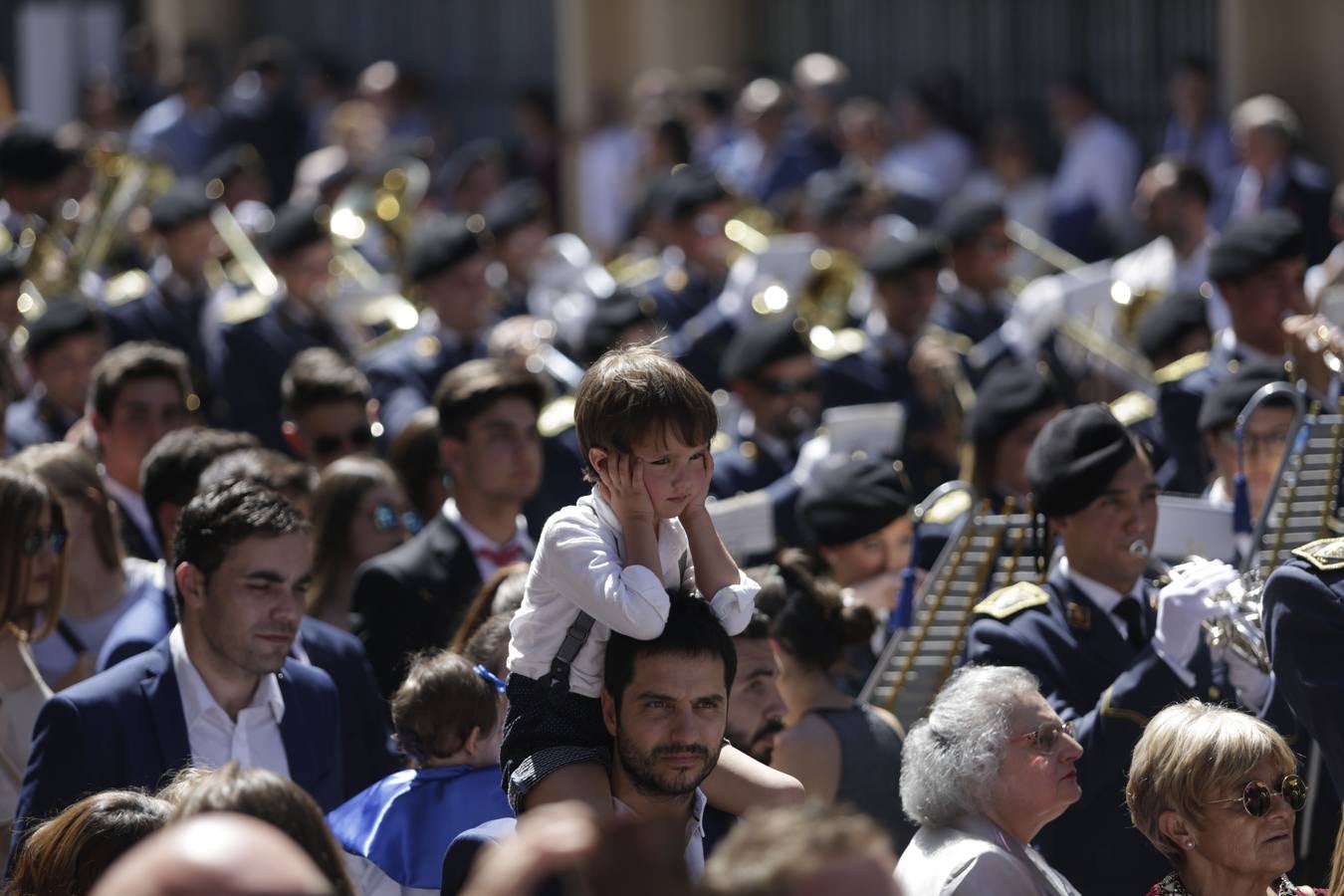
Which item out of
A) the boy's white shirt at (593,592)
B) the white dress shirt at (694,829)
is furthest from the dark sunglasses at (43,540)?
the white dress shirt at (694,829)

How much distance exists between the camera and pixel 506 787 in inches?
146

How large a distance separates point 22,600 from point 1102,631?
2.52 meters

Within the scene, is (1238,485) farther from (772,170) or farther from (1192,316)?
(772,170)

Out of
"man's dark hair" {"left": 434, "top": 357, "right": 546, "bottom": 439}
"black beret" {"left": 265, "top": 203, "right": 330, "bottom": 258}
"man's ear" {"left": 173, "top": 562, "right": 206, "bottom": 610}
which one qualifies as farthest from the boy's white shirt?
"black beret" {"left": 265, "top": 203, "right": 330, "bottom": 258}

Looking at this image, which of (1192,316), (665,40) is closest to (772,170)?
(665,40)

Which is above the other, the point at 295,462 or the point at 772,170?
the point at 295,462

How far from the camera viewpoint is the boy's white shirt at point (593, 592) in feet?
11.6

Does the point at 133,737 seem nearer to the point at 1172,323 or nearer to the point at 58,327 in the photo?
the point at 58,327

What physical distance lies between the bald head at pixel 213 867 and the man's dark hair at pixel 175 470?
3.41m

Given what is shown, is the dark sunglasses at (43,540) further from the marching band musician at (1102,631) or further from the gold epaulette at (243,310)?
the gold epaulette at (243,310)

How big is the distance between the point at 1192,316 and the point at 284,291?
416 cm

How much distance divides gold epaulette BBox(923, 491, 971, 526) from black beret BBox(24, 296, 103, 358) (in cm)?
347

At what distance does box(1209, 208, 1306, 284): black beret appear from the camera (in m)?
6.72

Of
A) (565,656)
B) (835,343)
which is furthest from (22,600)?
(835,343)
